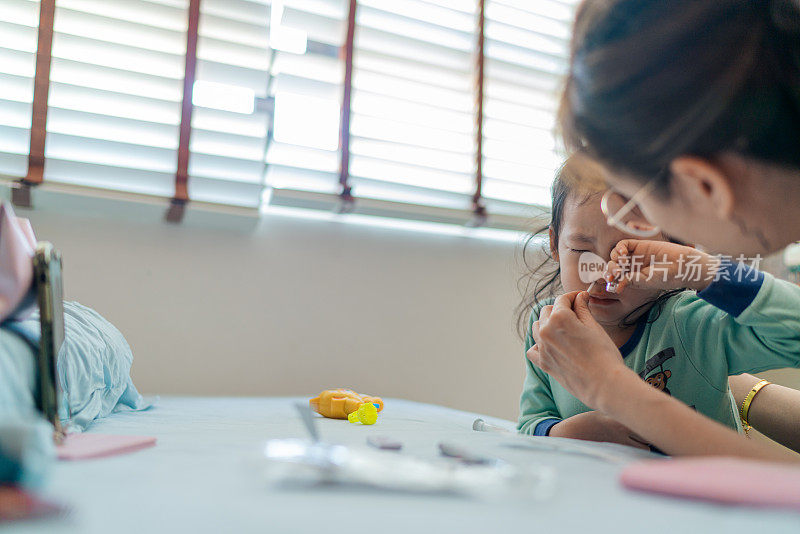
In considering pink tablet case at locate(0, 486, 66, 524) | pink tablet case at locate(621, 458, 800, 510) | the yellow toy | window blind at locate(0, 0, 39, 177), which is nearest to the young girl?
the yellow toy

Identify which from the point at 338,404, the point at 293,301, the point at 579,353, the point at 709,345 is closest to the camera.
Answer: the point at 579,353

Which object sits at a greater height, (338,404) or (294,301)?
(294,301)

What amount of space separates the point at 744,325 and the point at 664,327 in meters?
0.15

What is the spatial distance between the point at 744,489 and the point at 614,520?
0.10 m

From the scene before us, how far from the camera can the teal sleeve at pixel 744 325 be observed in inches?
31.2

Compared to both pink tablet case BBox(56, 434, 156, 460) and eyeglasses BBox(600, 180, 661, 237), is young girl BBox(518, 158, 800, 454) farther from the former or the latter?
pink tablet case BBox(56, 434, 156, 460)

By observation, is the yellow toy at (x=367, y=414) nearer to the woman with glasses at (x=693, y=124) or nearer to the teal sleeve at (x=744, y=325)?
the woman with glasses at (x=693, y=124)

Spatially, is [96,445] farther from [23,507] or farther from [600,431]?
Answer: [600,431]

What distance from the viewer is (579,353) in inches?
30.4

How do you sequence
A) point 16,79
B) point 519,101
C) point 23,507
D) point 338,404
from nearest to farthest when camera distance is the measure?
point 23,507 < point 338,404 < point 16,79 < point 519,101

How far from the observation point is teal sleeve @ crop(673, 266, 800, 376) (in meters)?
0.79

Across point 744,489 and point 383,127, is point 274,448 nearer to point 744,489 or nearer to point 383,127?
point 744,489

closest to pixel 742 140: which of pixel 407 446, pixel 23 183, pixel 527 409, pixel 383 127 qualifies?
pixel 407 446

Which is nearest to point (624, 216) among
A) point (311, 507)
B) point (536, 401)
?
point (536, 401)
